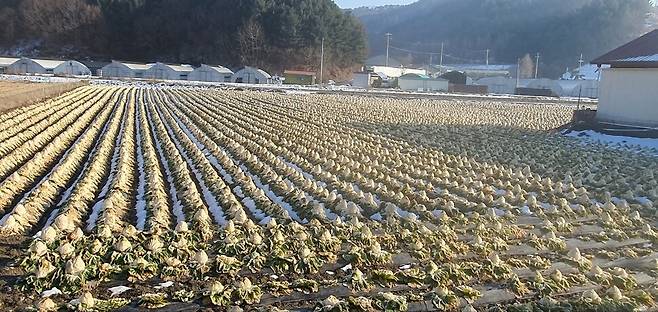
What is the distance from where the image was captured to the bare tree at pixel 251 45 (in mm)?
72375

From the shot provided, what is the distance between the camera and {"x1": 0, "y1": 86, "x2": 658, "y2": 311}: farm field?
4504 mm

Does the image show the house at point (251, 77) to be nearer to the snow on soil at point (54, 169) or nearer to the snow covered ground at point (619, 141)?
the snow covered ground at point (619, 141)

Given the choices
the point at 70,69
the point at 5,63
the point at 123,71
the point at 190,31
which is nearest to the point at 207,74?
the point at 123,71

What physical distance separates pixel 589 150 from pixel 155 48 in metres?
73.4

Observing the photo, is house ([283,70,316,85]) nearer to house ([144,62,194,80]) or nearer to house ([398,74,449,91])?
house ([398,74,449,91])

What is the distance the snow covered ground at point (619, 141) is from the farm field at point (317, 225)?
56.4 inches

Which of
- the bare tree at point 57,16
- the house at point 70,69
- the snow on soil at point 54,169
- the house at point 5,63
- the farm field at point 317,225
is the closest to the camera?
the farm field at point 317,225

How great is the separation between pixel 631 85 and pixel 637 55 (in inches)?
39.5

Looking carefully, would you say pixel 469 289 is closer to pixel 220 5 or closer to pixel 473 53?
pixel 220 5

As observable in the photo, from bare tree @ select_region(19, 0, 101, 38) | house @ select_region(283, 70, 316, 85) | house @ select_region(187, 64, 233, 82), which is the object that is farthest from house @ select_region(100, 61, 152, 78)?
bare tree @ select_region(19, 0, 101, 38)

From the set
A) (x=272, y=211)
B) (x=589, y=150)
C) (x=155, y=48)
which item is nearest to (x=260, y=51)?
(x=155, y=48)

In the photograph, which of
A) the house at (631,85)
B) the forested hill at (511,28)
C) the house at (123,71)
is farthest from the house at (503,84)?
the house at (631,85)

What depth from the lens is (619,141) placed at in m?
15.8

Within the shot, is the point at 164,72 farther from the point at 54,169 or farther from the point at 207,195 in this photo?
the point at 207,195
